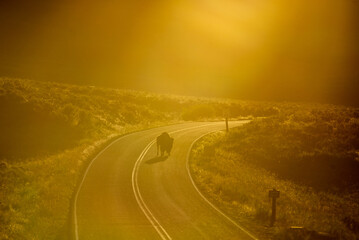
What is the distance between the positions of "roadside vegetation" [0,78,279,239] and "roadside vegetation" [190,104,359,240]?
7.70m

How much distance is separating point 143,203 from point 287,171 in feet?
49.7

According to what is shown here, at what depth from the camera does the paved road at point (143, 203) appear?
51.5 feet

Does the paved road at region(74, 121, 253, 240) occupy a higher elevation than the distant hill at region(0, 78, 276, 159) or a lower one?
lower

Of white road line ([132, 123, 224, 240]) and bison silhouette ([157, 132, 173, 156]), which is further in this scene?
bison silhouette ([157, 132, 173, 156])

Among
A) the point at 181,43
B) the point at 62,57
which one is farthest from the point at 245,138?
the point at 181,43

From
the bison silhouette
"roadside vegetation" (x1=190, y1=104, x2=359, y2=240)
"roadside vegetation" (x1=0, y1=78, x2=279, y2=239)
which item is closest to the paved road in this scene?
the bison silhouette

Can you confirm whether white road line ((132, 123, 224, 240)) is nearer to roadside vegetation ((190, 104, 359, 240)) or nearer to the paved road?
the paved road

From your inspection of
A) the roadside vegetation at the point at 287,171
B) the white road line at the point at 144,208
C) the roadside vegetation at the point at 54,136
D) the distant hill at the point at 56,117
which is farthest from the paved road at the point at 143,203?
the distant hill at the point at 56,117

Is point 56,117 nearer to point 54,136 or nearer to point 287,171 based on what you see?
point 54,136

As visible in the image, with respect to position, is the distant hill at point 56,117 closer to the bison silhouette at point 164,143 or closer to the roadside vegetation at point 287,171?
the bison silhouette at point 164,143

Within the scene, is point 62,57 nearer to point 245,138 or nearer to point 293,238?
point 245,138

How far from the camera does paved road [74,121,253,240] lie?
51.5 ft

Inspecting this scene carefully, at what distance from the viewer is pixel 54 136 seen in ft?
121

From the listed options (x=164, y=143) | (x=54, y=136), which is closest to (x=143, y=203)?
(x=164, y=143)
